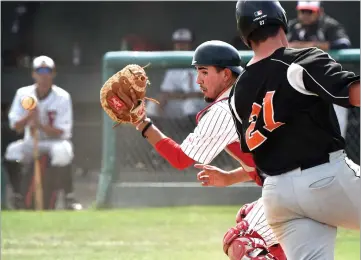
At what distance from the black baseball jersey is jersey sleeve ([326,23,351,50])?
6.26m

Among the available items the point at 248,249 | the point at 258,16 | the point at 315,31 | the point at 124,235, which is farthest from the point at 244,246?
the point at 315,31

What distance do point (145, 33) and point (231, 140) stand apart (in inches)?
412

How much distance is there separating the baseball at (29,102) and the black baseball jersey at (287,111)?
636 cm

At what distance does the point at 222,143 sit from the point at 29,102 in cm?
577

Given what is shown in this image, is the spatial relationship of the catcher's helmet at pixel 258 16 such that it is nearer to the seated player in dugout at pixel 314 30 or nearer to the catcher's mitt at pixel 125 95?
the catcher's mitt at pixel 125 95

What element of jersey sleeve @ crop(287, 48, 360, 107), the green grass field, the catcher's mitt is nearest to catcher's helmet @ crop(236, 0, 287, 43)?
jersey sleeve @ crop(287, 48, 360, 107)

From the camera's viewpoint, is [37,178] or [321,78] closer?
[321,78]

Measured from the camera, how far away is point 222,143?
192 inches

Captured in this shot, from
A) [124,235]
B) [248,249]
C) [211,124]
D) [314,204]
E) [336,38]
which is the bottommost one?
[124,235]

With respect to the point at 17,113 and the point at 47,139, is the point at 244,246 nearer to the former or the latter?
the point at 47,139

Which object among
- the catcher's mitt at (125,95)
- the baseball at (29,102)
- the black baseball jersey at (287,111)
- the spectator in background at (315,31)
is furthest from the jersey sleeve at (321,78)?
the baseball at (29,102)

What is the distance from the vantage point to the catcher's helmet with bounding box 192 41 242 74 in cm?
501

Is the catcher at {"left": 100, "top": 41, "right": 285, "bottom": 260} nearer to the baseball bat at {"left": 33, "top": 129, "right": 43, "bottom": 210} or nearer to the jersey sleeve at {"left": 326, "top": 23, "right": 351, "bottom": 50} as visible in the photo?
the jersey sleeve at {"left": 326, "top": 23, "right": 351, "bottom": 50}

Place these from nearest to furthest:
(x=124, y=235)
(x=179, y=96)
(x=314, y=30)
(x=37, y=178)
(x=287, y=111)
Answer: (x=287, y=111)
(x=124, y=235)
(x=314, y=30)
(x=37, y=178)
(x=179, y=96)
